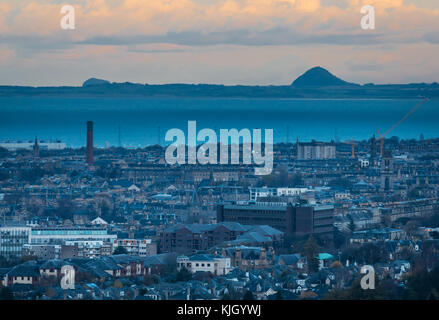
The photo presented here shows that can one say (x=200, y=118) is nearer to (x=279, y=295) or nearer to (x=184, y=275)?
(x=184, y=275)

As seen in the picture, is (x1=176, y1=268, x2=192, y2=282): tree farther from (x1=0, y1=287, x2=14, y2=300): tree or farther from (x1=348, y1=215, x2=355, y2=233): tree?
(x1=348, y1=215, x2=355, y2=233): tree

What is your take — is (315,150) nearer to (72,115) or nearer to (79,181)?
(79,181)

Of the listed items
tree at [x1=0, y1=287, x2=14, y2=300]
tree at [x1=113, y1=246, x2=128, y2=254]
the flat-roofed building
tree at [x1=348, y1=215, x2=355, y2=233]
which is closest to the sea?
tree at [x1=348, y1=215, x2=355, y2=233]

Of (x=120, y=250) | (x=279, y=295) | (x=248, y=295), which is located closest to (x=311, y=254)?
(x=120, y=250)

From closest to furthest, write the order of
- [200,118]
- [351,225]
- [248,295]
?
1. [248,295]
2. [351,225]
3. [200,118]

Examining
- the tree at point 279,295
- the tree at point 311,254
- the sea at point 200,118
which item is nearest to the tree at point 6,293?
the tree at point 279,295
